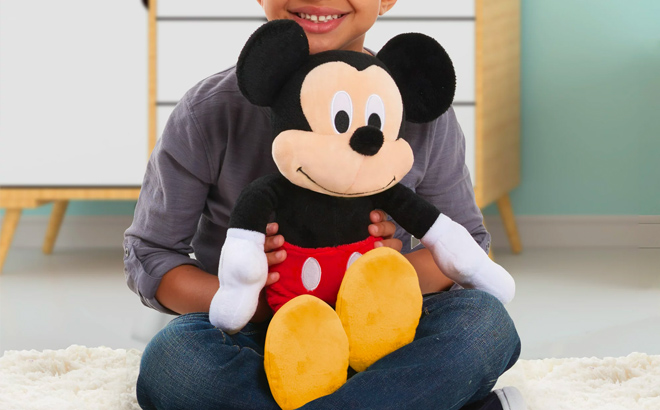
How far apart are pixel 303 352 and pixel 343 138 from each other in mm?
194

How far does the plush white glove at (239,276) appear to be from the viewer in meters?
0.68

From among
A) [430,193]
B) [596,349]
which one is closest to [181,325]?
[430,193]

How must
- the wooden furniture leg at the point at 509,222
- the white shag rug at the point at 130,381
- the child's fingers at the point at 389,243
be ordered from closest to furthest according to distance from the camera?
the child's fingers at the point at 389,243, the white shag rug at the point at 130,381, the wooden furniture leg at the point at 509,222

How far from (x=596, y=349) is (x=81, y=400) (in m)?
0.79

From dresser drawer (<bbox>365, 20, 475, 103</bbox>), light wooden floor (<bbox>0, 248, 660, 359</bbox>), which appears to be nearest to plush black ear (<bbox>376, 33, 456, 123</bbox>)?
light wooden floor (<bbox>0, 248, 660, 359</bbox>)

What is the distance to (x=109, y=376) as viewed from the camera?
1023mm

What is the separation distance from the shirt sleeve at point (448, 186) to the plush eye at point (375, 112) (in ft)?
0.77

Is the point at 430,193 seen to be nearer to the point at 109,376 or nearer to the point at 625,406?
the point at 625,406

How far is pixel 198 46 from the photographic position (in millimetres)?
1747

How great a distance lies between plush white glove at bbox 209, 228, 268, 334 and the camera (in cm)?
68

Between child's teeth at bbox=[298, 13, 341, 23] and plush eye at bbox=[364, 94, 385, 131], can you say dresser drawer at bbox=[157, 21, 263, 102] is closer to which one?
child's teeth at bbox=[298, 13, 341, 23]

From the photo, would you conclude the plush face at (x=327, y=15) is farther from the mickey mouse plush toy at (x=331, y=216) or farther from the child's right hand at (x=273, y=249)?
the child's right hand at (x=273, y=249)

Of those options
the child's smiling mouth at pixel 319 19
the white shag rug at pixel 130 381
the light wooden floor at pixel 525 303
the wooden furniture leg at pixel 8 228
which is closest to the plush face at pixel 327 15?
the child's smiling mouth at pixel 319 19

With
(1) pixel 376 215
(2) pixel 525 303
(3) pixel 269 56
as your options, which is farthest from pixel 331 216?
(2) pixel 525 303
